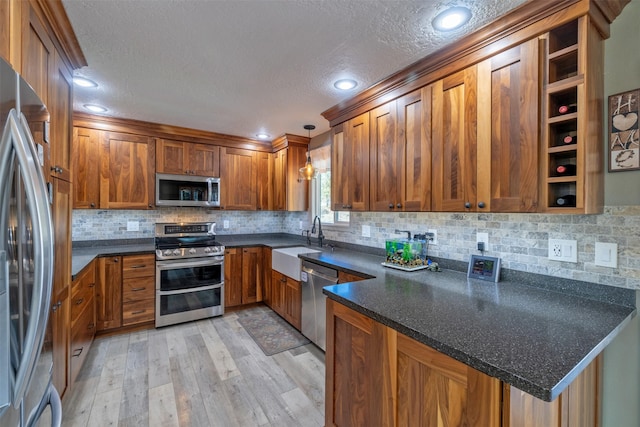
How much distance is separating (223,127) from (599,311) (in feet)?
12.0

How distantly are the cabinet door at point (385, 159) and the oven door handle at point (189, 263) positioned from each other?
2173 millimetres

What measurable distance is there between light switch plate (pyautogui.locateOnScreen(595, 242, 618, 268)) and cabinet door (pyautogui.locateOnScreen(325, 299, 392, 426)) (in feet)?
3.73

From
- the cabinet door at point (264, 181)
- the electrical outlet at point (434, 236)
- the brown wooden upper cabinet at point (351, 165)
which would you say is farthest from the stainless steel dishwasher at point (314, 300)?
the cabinet door at point (264, 181)

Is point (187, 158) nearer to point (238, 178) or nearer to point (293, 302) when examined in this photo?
point (238, 178)

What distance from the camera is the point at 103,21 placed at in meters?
1.55

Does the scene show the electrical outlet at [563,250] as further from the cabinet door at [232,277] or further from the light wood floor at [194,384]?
the cabinet door at [232,277]

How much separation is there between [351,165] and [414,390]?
188cm

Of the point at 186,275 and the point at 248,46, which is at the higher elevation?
the point at 248,46

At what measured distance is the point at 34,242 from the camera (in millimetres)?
812

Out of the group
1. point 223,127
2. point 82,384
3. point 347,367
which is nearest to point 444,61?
point 347,367

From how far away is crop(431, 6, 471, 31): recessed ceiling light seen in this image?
1.44 m

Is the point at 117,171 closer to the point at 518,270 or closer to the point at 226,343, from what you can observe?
the point at 226,343

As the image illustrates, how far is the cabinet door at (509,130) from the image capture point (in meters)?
1.41

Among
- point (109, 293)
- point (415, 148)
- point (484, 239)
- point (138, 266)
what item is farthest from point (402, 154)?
point (109, 293)
